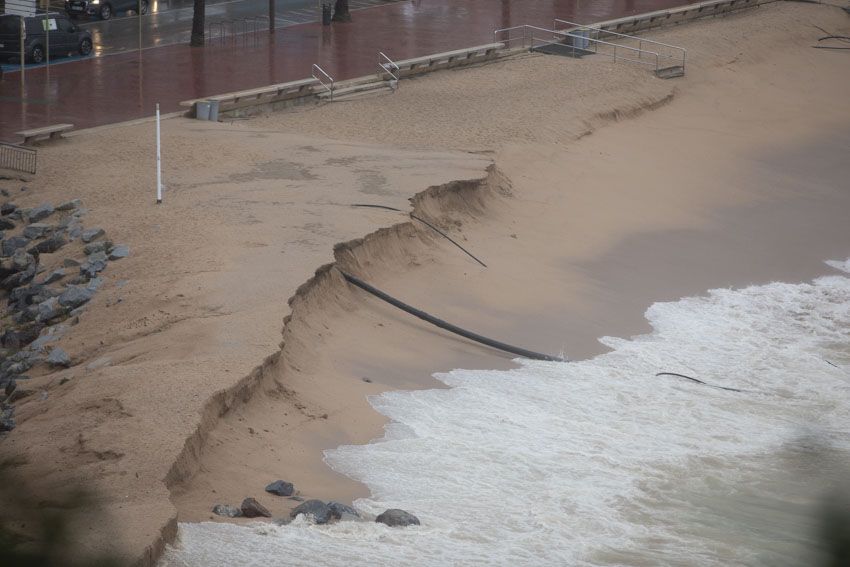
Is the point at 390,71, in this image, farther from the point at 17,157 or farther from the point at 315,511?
the point at 315,511

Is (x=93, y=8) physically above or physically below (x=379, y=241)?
above

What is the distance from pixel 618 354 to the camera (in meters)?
17.8

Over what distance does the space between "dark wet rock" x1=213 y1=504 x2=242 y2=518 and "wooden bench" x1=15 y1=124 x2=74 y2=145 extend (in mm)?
16280

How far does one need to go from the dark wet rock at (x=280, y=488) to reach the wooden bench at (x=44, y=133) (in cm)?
1574

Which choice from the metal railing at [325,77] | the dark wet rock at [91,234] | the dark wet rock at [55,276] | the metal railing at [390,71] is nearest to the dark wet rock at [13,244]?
the dark wet rock at [91,234]

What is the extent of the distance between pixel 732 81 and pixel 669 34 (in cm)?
451

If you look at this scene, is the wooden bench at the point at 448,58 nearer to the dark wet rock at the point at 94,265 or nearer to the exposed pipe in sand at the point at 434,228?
the exposed pipe in sand at the point at 434,228

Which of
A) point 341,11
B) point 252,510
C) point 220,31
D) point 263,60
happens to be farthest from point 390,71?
point 252,510

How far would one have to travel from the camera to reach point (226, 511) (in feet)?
34.4

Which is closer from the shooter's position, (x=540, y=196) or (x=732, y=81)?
(x=540, y=196)

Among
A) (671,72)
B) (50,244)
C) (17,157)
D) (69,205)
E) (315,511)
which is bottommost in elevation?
(315,511)

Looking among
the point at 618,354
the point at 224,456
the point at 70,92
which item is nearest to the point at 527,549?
the point at 224,456

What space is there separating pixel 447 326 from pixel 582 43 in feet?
72.3

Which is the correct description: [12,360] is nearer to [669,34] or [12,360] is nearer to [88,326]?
[88,326]
